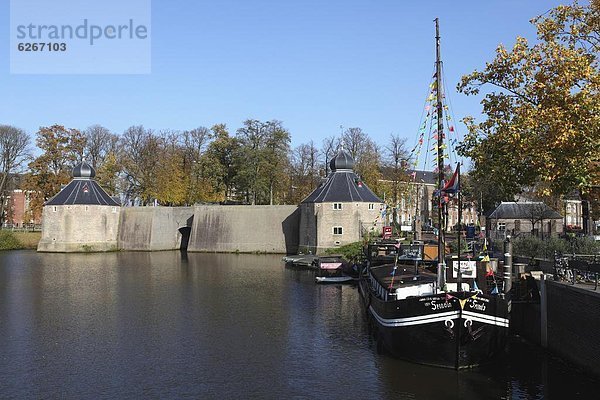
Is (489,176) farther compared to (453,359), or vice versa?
(489,176)

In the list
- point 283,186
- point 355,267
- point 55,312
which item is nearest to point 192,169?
point 283,186

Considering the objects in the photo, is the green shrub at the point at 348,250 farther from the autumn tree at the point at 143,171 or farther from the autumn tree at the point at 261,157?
the autumn tree at the point at 143,171

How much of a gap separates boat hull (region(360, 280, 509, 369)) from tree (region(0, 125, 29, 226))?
65.5 m

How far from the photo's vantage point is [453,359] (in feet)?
55.4

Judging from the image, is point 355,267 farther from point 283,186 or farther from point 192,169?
point 192,169

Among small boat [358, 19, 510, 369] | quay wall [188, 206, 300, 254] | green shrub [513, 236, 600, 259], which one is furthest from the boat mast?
quay wall [188, 206, 300, 254]

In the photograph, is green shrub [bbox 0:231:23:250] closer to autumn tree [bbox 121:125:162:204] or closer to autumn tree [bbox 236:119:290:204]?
autumn tree [bbox 121:125:162:204]

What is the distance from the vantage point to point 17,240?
2542 inches

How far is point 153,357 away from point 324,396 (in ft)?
22.6

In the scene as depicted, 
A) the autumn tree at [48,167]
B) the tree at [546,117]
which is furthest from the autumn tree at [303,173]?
the tree at [546,117]

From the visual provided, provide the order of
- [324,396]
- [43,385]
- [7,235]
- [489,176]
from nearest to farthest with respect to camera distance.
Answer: [324,396] → [43,385] → [489,176] → [7,235]

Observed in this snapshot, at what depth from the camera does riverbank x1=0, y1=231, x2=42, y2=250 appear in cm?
6275

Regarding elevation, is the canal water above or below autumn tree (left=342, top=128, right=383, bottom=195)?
below

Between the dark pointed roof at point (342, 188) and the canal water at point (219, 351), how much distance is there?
18.6 m
